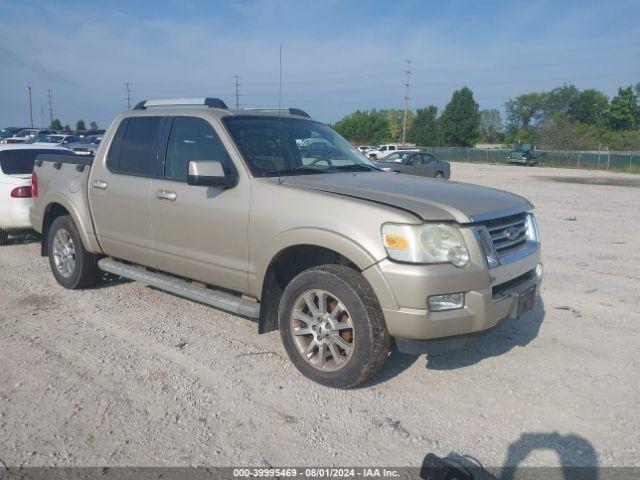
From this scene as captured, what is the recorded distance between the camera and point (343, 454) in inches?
125

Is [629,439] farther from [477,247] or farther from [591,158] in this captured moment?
[591,158]

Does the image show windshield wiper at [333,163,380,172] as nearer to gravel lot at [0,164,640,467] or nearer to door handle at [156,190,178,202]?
door handle at [156,190,178,202]

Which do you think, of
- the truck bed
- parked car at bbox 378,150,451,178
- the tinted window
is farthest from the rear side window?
parked car at bbox 378,150,451,178

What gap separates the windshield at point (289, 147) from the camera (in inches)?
179

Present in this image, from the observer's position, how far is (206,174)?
4.14 m

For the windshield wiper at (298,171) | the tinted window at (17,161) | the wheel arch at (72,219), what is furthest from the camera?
the tinted window at (17,161)

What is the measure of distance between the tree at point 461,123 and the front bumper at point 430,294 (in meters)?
99.5

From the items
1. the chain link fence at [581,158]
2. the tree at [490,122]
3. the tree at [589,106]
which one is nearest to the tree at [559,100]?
the tree at [589,106]

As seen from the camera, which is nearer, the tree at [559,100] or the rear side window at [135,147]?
the rear side window at [135,147]

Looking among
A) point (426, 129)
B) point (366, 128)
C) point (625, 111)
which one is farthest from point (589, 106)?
point (366, 128)

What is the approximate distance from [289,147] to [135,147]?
1.60m

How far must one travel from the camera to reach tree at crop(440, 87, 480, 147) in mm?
98812

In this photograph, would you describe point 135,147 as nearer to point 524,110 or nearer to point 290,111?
point 290,111

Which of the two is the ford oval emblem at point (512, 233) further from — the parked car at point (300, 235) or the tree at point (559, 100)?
the tree at point (559, 100)
